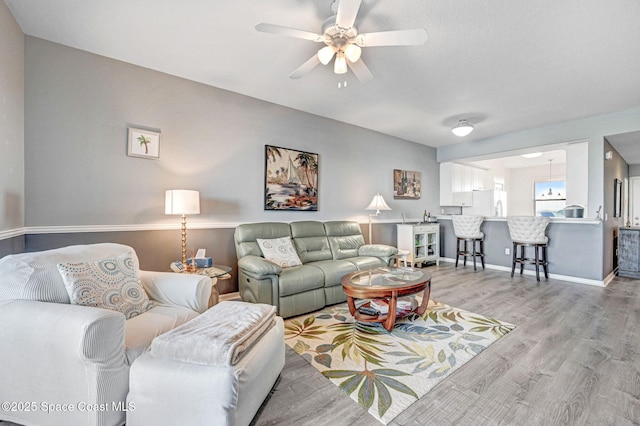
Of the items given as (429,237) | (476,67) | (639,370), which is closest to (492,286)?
(429,237)

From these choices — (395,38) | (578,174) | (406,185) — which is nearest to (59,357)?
(395,38)

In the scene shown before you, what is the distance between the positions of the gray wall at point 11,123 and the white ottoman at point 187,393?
5.42ft

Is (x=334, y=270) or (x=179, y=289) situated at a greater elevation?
(x=179, y=289)

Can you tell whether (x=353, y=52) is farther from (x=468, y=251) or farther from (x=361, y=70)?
(x=468, y=251)

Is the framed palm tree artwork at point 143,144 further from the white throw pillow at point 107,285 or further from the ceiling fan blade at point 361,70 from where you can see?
the ceiling fan blade at point 361,70

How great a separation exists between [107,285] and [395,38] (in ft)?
8.04

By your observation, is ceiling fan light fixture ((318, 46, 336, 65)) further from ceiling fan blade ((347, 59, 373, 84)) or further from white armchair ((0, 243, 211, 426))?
white armchair ((0, 243, 211, 426))

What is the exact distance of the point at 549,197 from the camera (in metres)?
7.49

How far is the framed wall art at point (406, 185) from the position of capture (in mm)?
5480

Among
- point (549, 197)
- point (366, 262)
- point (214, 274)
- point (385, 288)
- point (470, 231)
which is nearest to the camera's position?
point (385, 288)

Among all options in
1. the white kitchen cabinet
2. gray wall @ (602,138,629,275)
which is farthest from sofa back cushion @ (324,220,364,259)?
gray wall @ (602,138,629,275)

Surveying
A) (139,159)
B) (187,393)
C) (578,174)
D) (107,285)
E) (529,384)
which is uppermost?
(578,174)

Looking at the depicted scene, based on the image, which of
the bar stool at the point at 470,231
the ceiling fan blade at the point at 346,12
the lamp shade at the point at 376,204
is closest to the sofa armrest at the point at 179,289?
the ceiling fan blade at the point at 346,12

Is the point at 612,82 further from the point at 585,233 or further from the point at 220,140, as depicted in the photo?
the point at 220,140
